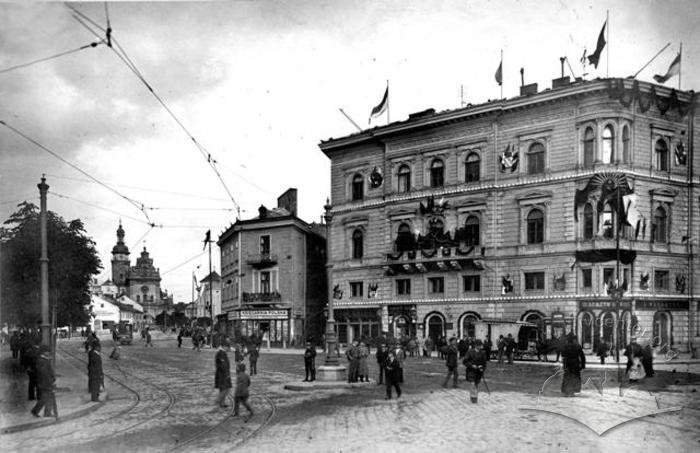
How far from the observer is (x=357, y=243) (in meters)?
47.3

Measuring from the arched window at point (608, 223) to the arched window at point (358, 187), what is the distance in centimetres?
1745

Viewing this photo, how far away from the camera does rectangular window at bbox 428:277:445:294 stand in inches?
1662

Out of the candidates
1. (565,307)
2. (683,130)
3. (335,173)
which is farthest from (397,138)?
(683,130)

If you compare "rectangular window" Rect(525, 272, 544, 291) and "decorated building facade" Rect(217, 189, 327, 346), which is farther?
"decorated building facade" Rect(217, 189, 327, 346)

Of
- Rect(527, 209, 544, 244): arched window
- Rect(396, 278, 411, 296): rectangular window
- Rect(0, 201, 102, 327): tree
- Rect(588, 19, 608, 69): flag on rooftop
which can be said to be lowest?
Rect(396, 278, 411, 296): rectangular window

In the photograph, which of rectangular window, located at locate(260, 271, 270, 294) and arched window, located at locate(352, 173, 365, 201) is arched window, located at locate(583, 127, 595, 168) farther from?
rectangular window, located at locate(260, 271, 270, 294)

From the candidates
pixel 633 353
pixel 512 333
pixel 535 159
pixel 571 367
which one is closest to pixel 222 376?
pixel 571 367

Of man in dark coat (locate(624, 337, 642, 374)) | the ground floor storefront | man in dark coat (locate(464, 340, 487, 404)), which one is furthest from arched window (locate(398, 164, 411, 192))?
man in dark coat (locate(464, 340, 487, 404))

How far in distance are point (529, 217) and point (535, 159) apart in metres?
3.51

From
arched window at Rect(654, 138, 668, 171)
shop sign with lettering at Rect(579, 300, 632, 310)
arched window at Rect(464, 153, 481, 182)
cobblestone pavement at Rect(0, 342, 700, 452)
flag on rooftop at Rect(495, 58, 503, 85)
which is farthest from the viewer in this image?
arched window at Rect(464, 153, 481, 182)

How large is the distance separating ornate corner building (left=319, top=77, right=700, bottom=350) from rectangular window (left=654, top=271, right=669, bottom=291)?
0.22 ft

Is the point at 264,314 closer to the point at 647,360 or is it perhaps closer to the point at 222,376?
the point at 647,360

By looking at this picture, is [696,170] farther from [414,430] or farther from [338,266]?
[338,266]

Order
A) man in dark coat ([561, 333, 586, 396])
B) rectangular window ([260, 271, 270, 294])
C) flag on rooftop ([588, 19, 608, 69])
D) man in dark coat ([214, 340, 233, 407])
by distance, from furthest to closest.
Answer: rectangular window ([260, 271, 270, 294]) → flag on rooftop ([588, 19, 608, 69]) → man in dark coat ([561, 333, 586, 396]) → man in dark coat ([214, 340, 233, 407])
